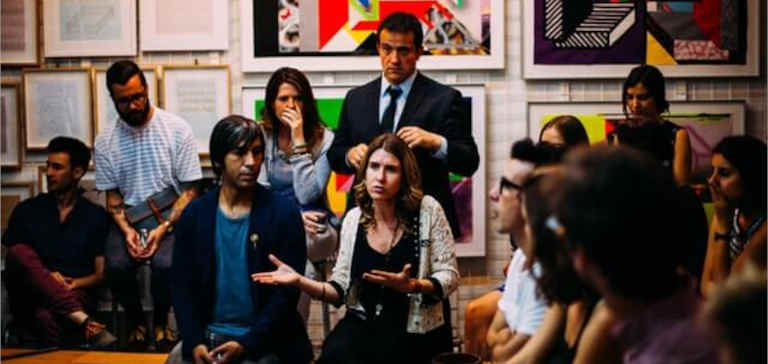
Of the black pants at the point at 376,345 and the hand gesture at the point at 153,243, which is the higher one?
the hand gesture at the point at 153,243

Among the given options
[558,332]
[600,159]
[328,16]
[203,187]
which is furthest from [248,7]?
[600,159]

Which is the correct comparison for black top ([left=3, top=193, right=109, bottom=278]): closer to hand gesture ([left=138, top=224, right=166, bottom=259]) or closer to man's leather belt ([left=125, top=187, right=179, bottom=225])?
man's leather belt ([left=125, top=187, right=179, bottom=225])

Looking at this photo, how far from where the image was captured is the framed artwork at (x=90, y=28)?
4.94m

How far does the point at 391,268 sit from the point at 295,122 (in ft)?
2.81

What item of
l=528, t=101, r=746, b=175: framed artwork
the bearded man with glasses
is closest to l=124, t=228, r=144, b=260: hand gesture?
the bearded man with glasses

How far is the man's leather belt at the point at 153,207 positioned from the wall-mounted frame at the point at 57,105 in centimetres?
83

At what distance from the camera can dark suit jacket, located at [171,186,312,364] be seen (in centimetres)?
317

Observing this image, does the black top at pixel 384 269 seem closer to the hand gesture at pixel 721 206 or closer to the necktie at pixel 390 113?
the necktie at pixel 390 113

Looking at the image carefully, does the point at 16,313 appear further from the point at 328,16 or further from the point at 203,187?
the point at 328,16

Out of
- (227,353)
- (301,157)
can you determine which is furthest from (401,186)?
(227,353)

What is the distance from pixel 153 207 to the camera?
169 inches

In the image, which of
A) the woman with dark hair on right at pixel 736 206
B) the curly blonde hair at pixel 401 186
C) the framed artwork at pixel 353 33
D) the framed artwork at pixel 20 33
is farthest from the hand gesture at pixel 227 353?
the framed artwork at pixel 20 33

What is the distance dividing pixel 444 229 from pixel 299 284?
1.91ft

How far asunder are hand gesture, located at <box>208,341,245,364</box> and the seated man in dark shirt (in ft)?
4.23
